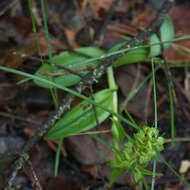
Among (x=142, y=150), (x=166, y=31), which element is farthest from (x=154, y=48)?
(x=142, y=150)

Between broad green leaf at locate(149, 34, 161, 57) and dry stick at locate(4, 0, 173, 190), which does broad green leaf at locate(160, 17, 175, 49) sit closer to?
broad green leaf at locate(149, 34, 161, 57)

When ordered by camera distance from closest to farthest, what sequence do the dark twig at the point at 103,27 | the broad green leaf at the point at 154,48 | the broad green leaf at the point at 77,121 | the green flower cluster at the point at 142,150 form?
the green flower cluster at the point at 142,150, the broad green leaf at the point at 77,121, the broad green leaf at the point at 154,48, the dark twig at the point at 103,27

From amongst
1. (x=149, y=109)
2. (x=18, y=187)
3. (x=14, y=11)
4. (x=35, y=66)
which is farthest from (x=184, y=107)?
(x=14, y=11)

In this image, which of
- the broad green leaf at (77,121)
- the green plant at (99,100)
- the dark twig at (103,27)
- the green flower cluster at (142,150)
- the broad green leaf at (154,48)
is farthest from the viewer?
the dark twig at (103,27)

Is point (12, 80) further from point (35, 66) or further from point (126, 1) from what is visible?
point (126, 1)

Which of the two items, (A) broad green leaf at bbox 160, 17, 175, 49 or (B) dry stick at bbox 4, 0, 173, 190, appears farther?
(A) broad green leaf at bbox 160, 17, 175, 49

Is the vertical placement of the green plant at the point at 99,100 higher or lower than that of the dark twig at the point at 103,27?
lower


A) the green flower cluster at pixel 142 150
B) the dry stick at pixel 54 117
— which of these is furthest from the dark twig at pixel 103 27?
the green flower cluster at pixel 142 150

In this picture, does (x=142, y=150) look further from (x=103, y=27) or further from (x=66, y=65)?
(x=103, y=27)

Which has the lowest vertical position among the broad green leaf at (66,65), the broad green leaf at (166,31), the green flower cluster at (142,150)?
the green flower cluster at (142,150)

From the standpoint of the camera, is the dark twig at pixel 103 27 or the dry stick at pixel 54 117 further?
the dark twig at pixel 103 27

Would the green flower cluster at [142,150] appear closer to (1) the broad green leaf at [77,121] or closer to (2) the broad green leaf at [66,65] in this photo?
(1) the broad green leaf at [77,121]

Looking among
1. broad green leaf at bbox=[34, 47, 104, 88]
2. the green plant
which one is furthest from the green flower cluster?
broad green leaf at bbox=[34, 47, 104, 88]
